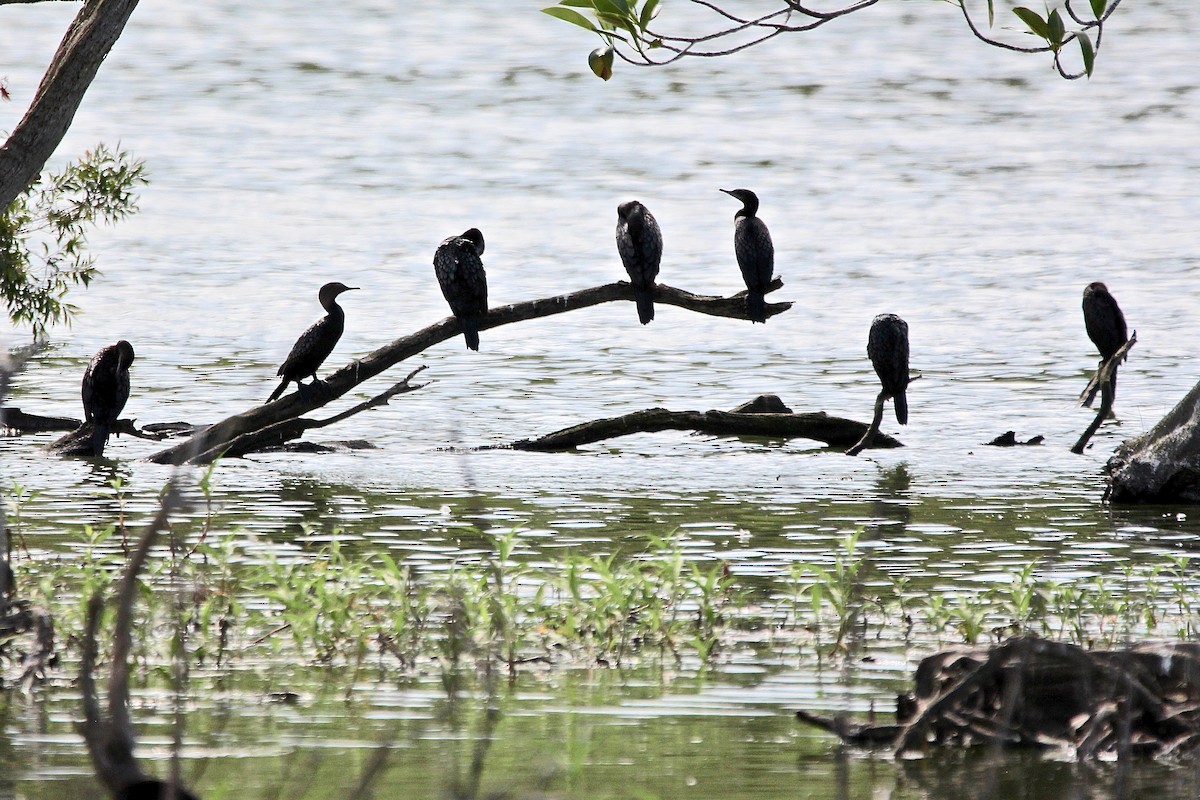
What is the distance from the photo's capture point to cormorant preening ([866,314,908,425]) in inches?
447

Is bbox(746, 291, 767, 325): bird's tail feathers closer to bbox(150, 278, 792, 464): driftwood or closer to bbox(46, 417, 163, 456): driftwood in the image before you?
bbox(150, 278, 792, 464): driftwood

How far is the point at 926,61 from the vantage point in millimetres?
38188

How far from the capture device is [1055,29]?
534 centimetres

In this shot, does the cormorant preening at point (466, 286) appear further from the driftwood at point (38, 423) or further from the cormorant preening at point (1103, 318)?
the cormorant preening at point (1103, 318)

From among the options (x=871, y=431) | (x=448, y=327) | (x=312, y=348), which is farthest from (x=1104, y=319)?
(x=312, y=348)

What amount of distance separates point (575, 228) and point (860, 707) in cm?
1884

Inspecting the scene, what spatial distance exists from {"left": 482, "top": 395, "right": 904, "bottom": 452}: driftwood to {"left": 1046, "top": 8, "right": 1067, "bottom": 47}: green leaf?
5.73 metres

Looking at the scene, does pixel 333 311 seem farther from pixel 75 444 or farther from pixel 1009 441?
pixel 1009 441

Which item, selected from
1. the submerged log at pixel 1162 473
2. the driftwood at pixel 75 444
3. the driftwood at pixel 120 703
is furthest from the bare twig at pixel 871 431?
the driftwood at pixel 120 703

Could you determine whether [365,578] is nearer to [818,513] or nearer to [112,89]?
[818,513]

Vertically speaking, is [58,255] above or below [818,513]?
above

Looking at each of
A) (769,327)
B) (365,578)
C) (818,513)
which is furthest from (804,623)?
(769,327)

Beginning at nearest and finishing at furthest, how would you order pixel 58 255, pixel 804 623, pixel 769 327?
pixel 804 623
pixel 58 255
pixel 769 327

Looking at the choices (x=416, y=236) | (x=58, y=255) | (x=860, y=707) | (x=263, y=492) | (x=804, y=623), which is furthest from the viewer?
(x=416, y=236)
